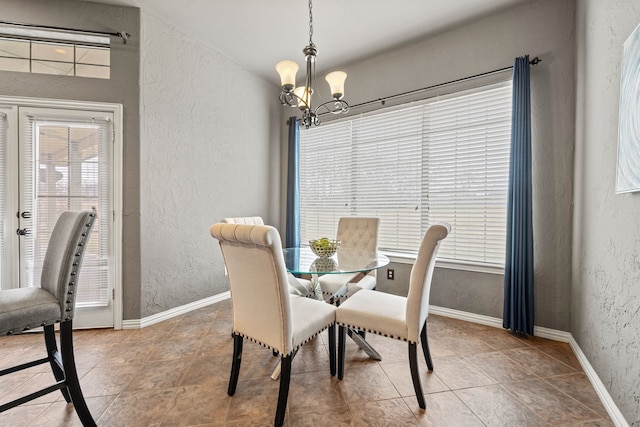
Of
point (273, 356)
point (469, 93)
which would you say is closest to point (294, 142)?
point (469, 93)

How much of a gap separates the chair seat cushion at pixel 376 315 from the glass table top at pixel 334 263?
0.22 meters

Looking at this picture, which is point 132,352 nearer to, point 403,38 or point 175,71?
point 175,71

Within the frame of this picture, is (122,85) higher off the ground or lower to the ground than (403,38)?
lower

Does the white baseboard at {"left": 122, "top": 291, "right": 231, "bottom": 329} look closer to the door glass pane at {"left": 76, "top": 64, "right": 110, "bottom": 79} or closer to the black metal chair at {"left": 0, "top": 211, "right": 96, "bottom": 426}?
the black metal chair at {"left": 0, "top": 211, "right": 96, "bottom": 426}

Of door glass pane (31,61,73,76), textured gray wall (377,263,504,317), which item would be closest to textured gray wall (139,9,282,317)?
door glass pane (31,61,73,76)

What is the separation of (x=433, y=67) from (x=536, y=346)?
9.07 feet

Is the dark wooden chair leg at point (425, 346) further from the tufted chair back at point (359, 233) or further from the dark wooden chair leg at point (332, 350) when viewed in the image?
the tufted chair back at point (359, 233)

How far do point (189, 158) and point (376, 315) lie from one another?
2.56 metres

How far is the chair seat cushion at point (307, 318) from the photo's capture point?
62.5 inches

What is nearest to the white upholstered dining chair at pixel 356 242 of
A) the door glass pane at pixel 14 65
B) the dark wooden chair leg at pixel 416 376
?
the dark wooden chair leg at pixel 416 376

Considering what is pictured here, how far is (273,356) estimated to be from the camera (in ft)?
7.16

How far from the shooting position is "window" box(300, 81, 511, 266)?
276 cm

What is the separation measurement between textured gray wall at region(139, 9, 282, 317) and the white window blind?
0.32 metres

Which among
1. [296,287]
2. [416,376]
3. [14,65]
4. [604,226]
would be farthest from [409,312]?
[14,65]
